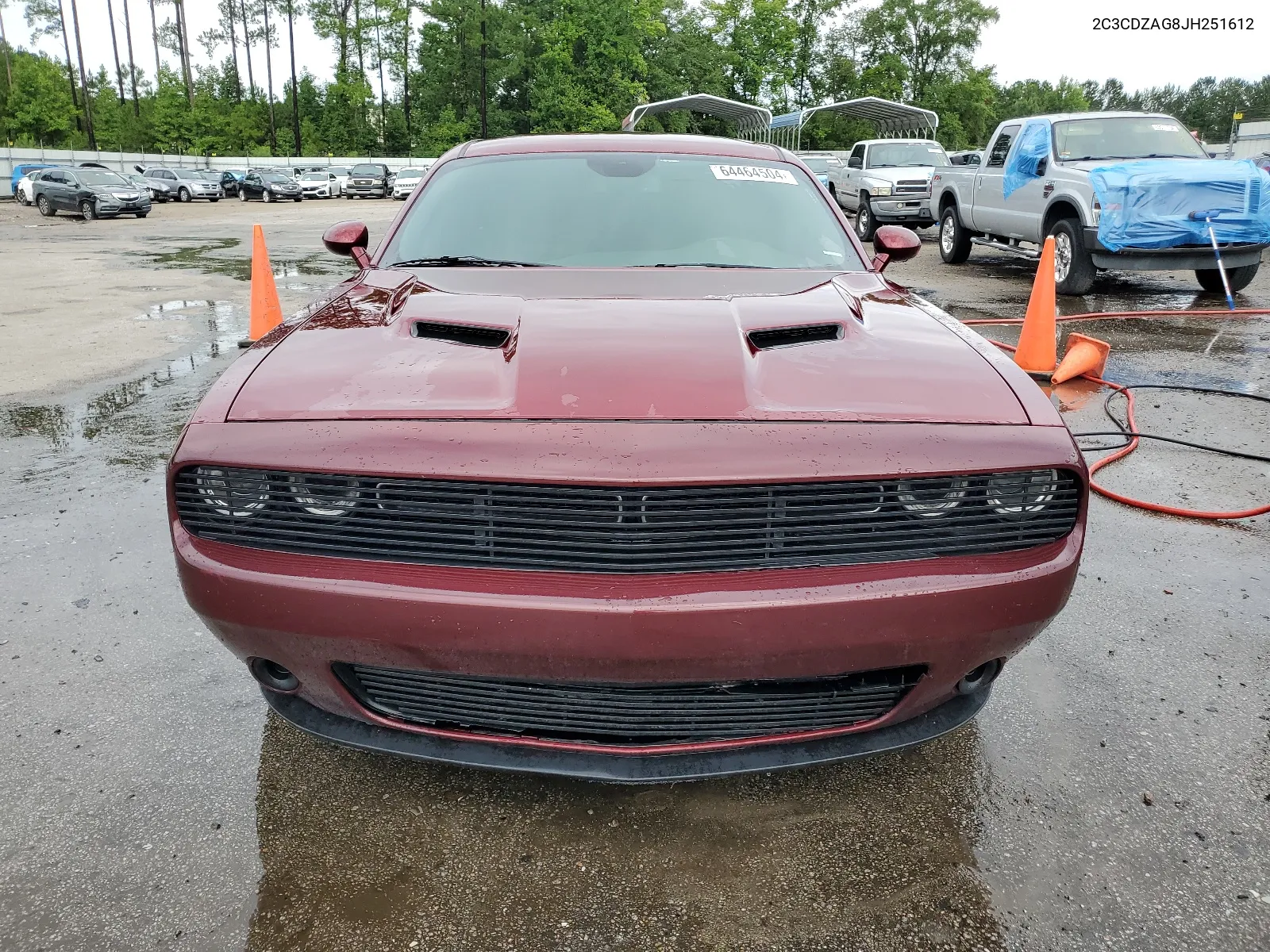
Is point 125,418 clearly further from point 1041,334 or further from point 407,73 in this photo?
point 407,73

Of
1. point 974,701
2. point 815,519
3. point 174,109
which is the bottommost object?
point 974,701

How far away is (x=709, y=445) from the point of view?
1.71 metres

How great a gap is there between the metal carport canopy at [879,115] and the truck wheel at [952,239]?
19379 mm

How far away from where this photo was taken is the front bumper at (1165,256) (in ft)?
29.0

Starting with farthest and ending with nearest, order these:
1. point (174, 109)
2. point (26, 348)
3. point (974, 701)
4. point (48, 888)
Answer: point (174, 109)
point (26, 348)
point (974, 701)
point (48, 888)

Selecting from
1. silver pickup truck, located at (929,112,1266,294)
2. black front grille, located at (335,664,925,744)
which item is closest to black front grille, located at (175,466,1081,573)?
black front grille, located at (335,664,925,744)

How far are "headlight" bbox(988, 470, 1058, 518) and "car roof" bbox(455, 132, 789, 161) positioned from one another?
2033mm

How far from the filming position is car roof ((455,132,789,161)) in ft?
11.3

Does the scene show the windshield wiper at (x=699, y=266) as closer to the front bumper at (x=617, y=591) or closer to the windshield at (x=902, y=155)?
the front bumper at (x=617, y=591)

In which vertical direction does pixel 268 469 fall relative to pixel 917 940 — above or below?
above

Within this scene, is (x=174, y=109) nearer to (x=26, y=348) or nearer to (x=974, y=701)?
(x=26, y=348)

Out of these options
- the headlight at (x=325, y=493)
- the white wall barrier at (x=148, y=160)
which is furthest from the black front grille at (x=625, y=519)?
the white wall barrier at (x=148, y=160)

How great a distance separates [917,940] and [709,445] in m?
1.06

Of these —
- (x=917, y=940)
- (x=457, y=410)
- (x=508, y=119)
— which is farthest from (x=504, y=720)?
(x=508, y=119)
